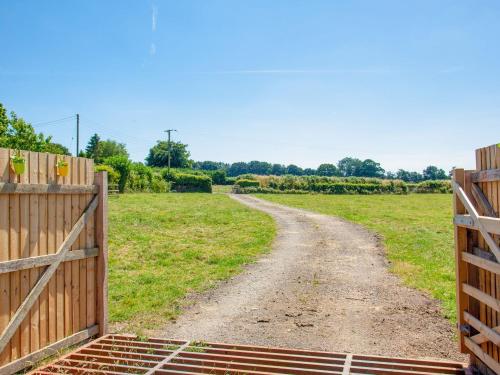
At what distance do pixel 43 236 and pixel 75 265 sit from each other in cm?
78

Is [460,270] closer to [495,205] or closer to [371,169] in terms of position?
[495,205]

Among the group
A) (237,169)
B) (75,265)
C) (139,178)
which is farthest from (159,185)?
(237,169)

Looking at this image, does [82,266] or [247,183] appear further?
[247,183]

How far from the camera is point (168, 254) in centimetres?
1332

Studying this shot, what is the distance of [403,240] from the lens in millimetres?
16312

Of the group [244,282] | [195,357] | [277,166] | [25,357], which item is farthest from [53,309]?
[277,166]

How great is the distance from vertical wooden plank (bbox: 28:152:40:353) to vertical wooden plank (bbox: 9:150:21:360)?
174 mm

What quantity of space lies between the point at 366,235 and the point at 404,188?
43979 millimetres

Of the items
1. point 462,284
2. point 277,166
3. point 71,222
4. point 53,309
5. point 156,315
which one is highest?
point 277,166

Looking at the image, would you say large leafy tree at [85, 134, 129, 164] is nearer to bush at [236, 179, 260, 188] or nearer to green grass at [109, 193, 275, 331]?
bush at [236, 179, 260, 188]

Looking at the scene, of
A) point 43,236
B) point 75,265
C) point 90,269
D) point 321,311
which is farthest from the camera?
point 321,311

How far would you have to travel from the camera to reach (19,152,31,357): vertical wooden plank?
201 inches

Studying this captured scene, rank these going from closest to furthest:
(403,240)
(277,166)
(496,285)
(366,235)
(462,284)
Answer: (496,285)
(462,284)
(403,240)
(366,235)
(277,166)

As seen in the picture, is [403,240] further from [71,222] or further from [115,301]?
[71,222]
